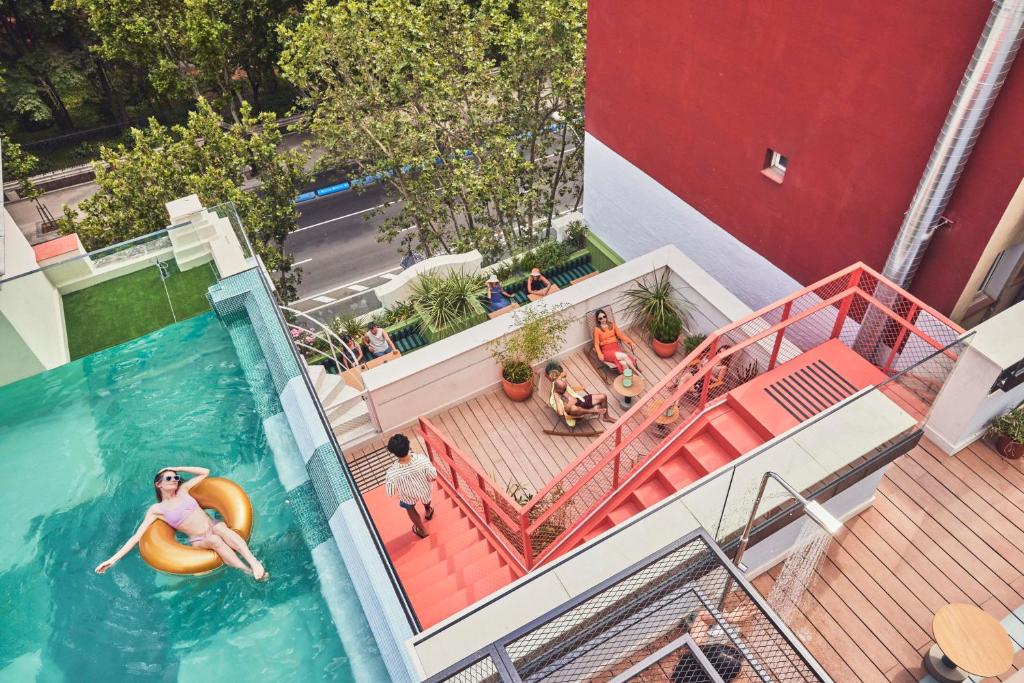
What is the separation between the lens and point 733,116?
30.7 ft

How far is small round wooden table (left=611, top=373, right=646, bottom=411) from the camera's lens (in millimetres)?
9531

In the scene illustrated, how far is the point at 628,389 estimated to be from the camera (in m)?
9.54

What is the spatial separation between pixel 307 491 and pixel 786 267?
7192 millimetres

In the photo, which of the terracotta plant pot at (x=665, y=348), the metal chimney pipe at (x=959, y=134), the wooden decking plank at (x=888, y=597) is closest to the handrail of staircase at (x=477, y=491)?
the wooden decking plank at (x=888, y=597)

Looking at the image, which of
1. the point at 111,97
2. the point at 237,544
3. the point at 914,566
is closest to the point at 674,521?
the point at 914,566

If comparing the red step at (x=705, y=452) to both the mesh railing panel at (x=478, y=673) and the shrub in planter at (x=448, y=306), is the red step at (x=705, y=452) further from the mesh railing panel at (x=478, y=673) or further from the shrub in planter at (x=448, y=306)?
the shrub in planter at (x=448, y=306)

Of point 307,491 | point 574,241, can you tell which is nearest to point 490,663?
point 307,491

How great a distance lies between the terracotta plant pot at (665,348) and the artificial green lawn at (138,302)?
21.4ft

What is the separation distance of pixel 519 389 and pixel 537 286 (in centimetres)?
326

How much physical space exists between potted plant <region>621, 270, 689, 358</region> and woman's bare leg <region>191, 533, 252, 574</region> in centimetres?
667

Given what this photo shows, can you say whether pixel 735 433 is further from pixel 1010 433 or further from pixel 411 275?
pixel 411 275

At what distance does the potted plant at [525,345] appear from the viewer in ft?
31.8

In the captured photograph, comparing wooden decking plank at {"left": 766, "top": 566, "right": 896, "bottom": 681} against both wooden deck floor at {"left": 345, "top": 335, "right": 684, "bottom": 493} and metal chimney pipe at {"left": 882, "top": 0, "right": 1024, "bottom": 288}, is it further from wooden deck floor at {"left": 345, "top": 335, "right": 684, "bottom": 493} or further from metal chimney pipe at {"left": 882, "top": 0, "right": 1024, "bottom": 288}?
metal chimney pipe at {"left": 882, "top": 0, "right": 1024, "bottom": 288}

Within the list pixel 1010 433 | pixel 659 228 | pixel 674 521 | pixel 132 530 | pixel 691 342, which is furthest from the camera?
pixel 659 228
